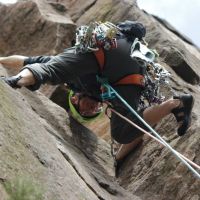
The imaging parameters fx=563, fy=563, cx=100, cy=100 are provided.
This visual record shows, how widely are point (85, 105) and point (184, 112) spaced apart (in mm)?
1587

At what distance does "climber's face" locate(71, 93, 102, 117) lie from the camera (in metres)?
8.92

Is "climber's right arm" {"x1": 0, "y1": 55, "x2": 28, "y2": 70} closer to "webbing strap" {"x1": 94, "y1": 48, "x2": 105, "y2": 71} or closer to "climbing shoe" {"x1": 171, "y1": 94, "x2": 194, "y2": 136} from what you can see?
"webbing strap" {"x1": 94, "y1": 48, "x2": 105, "y2": 71}

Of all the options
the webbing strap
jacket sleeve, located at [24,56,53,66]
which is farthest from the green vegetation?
jacket sleeve, located at [24,56,53,66]

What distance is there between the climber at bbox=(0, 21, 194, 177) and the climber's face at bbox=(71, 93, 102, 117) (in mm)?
529

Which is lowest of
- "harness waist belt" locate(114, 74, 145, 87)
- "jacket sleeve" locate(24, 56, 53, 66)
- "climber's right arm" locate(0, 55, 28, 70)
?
"climber's right arm" locate(0, 55, 28, 70)

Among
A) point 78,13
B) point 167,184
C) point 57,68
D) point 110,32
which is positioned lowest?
point 78,13

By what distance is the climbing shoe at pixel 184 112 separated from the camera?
8461 millimetres

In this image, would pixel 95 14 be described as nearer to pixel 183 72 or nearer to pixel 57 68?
pixel 183 72

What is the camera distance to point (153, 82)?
8.61m

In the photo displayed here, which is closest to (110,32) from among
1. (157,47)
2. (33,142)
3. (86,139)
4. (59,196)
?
(86,139)

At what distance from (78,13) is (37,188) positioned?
1097 cm

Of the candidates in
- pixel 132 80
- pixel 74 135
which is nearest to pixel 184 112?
pixel 132 80

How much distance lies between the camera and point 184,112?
8.54m

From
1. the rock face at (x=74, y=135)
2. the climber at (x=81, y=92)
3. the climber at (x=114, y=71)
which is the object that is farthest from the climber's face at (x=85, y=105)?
the climber at (x=114, y=71)
